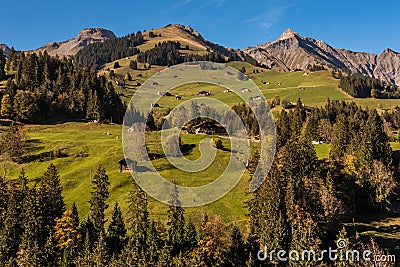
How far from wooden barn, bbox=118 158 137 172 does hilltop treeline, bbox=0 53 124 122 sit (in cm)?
7310

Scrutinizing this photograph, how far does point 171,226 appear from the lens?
230 ft

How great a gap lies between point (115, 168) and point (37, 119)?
239ft

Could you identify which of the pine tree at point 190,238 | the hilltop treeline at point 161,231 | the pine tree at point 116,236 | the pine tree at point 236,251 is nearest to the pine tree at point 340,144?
the hilltop treeline at point 161,231

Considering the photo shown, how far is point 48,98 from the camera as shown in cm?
17988

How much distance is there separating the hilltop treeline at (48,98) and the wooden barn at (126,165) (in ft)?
240

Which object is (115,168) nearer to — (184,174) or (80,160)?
(80,160)

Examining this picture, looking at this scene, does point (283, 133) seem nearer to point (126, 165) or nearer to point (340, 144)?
point (340, 144)

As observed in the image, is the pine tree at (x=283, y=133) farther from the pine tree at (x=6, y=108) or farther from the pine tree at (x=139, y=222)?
the pine tree at (x=6, y=108)

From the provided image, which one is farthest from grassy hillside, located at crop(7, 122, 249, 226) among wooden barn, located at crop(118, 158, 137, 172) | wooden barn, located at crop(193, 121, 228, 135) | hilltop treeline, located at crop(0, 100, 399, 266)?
wooden barn, located at crop(193, 121, 228, 135)

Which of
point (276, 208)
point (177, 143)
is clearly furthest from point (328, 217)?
point (177, 143)

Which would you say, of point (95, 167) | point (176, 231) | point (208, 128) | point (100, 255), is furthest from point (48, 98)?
point (100, 255)

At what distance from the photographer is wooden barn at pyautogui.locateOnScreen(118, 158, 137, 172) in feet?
355

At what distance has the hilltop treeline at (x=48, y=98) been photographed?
16125cm

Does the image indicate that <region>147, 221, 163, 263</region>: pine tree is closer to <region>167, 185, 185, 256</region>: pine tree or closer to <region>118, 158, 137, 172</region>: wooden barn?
<region>167, 185, 185, 256</region>: pine tree
